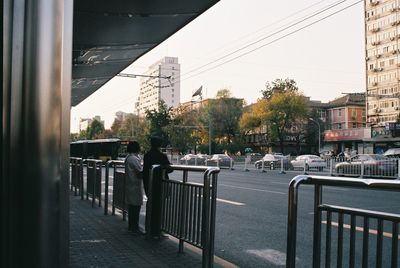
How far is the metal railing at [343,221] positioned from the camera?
106 inches

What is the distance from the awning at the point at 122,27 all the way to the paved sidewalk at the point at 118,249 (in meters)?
3.43

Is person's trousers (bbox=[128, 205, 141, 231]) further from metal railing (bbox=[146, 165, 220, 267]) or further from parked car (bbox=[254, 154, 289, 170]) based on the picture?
parked car (bbox=[254, 154, 289, 170])

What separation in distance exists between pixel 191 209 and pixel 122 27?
4.13 metres

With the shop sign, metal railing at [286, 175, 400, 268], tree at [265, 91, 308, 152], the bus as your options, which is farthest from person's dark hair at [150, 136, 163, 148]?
tree at [265, 91, 308, 152]

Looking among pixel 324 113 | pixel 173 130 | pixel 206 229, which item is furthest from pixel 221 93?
pixel 206 229

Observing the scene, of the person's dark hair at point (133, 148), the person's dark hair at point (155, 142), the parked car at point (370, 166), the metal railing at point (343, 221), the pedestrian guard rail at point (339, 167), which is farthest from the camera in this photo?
the pedestrian guard rail at point (339, 167)

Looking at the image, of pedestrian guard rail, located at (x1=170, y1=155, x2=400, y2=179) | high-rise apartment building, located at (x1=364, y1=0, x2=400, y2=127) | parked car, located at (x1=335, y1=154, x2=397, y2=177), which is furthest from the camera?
high-rise apartment building, located at (x1=364, y1=0, x2=400, y2=127)

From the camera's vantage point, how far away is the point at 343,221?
307cm

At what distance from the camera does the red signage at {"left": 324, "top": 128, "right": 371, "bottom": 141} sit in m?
68.1

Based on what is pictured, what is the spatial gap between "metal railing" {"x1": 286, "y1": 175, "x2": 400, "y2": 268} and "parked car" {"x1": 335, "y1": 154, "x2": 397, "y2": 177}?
21.4m

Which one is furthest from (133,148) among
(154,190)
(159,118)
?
(159,118)

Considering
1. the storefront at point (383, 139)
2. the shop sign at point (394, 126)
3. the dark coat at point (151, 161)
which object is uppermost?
the shop sign at point (394, 126)

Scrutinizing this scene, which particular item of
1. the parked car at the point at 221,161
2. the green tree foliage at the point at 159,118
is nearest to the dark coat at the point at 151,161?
the parked car at the point at 221,161

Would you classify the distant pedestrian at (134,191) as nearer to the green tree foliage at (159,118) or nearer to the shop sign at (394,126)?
the shop sign at (394,126)
